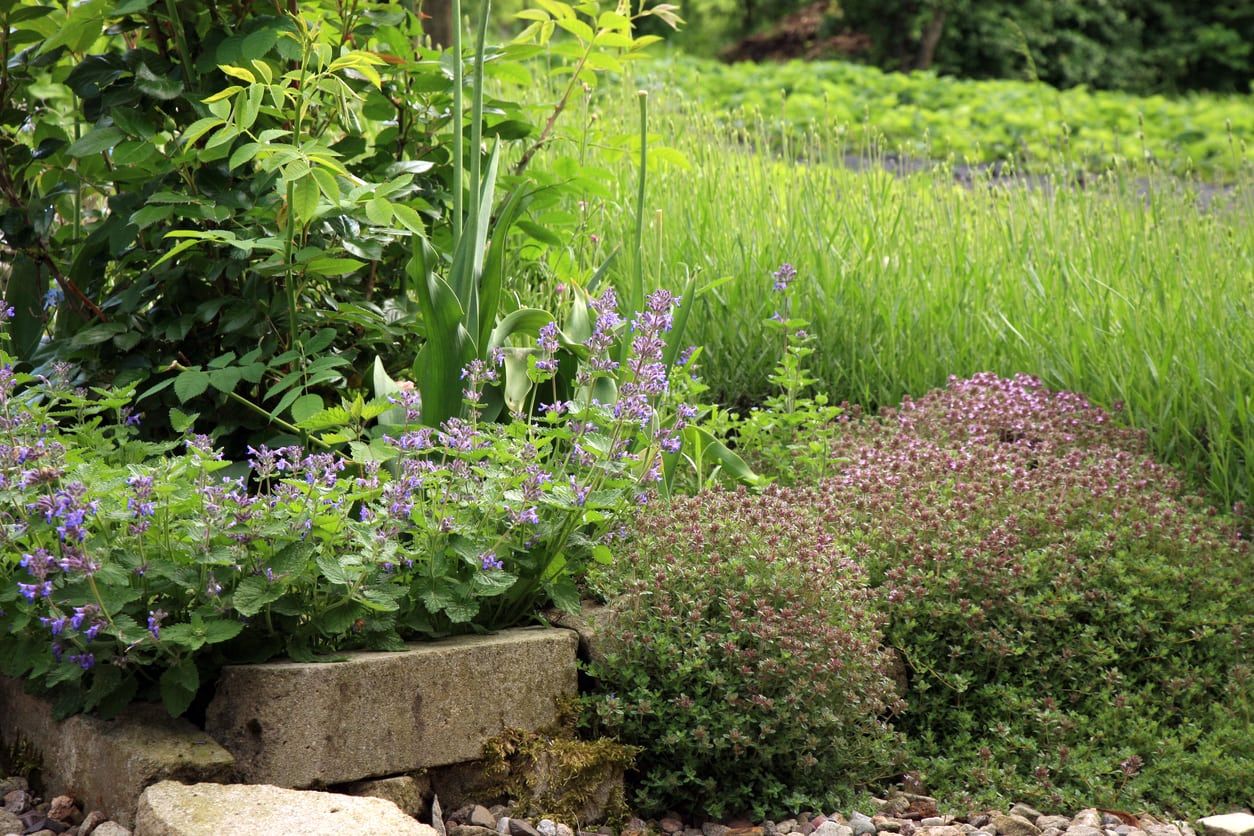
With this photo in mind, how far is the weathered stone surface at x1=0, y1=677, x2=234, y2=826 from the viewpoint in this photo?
1938 millimetres

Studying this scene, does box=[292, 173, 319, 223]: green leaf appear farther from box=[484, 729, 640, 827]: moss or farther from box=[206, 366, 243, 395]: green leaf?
box=[484, 729, 640, 827]: moss

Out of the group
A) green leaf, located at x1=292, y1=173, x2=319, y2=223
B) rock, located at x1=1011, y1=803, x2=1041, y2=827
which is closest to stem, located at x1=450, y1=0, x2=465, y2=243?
green leaf, located at x1=292, y1=173, x2=319, y2=223

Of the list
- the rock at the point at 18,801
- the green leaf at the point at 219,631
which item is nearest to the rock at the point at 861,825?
the green leaf at the point at 219,631

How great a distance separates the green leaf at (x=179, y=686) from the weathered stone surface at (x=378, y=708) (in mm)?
69

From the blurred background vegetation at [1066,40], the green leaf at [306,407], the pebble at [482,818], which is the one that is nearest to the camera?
the pebble at [482,818]

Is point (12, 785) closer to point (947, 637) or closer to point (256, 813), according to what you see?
point (256, 813)

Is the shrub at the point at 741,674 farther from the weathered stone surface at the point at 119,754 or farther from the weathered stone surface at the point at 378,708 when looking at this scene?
the weathered stone surface at the point at 119,754

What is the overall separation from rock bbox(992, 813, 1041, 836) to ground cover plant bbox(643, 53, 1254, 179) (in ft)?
26.0

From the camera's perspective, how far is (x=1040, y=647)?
8.61 ft

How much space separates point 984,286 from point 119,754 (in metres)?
3.17

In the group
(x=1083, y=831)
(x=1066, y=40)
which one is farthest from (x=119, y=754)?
(x=1066, y=40)

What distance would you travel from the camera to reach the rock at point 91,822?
6.52 ft

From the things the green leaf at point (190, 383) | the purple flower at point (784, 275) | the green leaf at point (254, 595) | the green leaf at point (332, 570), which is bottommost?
the green leaf at point (254, 595)

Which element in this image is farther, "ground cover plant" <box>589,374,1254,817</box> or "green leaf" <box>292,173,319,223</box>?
"green leaf" <box>292,173,319,223</box>
